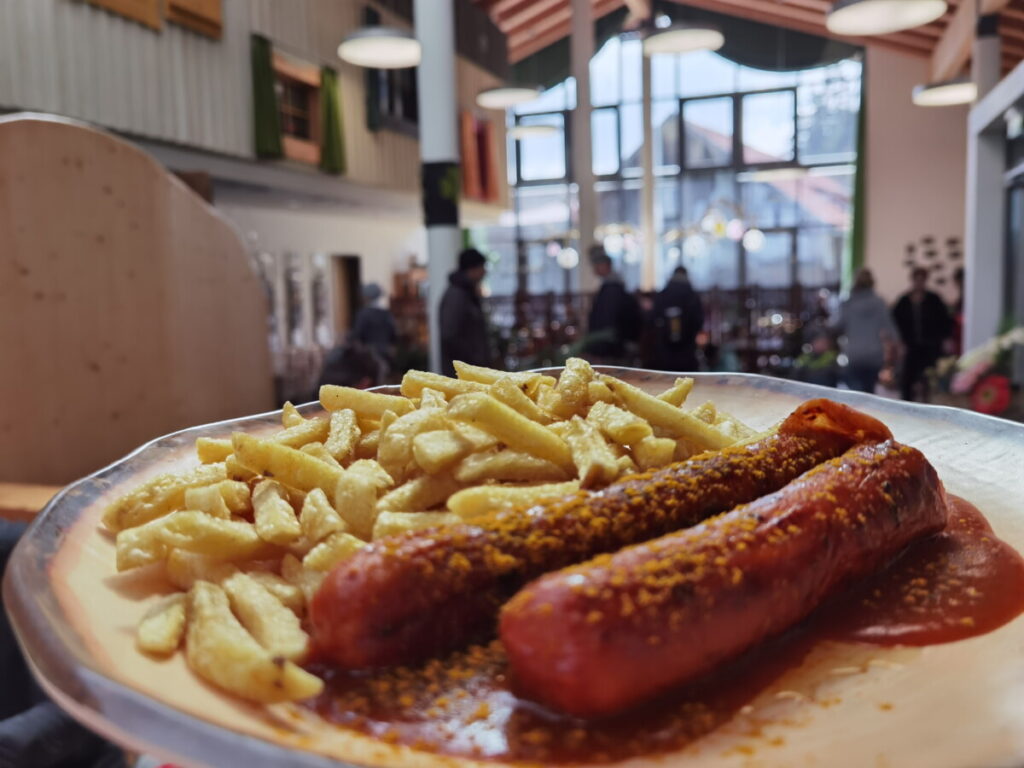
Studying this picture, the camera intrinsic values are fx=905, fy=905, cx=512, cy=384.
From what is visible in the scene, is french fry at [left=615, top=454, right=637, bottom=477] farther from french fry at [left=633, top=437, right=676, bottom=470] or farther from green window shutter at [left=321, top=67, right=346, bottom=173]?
green window shutter at [left=321, top=67, right=346, bottom=173]

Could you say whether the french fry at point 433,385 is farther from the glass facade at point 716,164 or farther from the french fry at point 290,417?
the glass facade at point 716,164

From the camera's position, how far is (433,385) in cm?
139

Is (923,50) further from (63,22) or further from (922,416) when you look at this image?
(922,416)

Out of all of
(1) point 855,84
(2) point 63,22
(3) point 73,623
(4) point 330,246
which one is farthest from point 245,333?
(1) point 855,84

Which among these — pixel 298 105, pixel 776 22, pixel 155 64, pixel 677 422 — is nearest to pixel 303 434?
pixel 677 422

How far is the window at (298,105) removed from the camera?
10141 millimetres

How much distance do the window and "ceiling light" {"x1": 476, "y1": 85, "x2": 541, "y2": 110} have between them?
2148 millimetres

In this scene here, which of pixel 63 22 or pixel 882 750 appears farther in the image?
pixel 63 22

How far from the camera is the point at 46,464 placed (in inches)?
123

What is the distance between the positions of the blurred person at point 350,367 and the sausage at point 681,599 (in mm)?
5062

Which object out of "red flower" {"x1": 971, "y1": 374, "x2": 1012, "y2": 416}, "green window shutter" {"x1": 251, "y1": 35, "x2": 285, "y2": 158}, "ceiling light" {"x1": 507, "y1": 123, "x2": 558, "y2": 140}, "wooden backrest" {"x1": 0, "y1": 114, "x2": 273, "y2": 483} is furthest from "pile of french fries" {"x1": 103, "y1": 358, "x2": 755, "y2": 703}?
"ceiling light" {"x1": 507, "y1": 123, "x2": 558, "y2": 140}

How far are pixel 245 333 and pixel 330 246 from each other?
31.2ft

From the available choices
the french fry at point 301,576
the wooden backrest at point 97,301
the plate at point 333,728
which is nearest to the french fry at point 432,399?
the french fry at point 301,576

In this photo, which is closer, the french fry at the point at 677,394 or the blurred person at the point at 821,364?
the french fry at the point at 677,394
